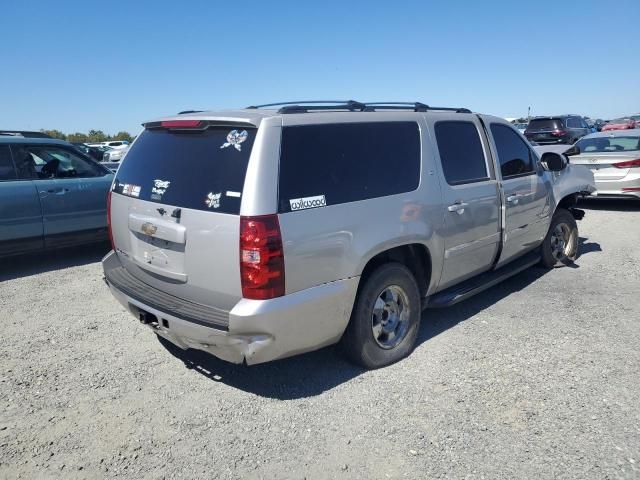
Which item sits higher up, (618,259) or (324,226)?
(324,226)

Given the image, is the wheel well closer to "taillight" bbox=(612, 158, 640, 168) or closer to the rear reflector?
the rear reflector

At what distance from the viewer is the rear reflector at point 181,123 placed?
3.21 metres

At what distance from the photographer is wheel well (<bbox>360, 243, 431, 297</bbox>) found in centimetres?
364

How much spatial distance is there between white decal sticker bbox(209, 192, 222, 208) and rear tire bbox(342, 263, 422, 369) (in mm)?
1200

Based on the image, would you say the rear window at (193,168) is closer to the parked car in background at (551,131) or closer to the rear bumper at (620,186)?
the rear bumper at (620,186)

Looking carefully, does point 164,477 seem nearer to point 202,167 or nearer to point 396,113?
point 202,167

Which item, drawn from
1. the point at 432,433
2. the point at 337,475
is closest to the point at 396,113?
the point at 432,433

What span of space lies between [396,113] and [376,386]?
211 centimetres

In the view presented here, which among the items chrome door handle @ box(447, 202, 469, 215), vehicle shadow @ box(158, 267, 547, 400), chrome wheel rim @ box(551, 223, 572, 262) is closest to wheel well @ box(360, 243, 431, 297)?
chrome door handle @ box(447, 202, 469, 215)

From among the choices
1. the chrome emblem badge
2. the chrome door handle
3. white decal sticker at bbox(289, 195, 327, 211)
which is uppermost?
white decal sticker at bbox(289, 195, 327, 211)

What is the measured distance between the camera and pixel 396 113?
12.6ft

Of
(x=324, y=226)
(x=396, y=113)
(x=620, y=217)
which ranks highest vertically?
(x=396, y=113)

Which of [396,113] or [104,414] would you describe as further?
[396,113]

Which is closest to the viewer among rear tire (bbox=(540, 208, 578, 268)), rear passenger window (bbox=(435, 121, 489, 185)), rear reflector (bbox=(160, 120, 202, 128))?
rear reflector (bbox=(160, 120, 202, 128))
